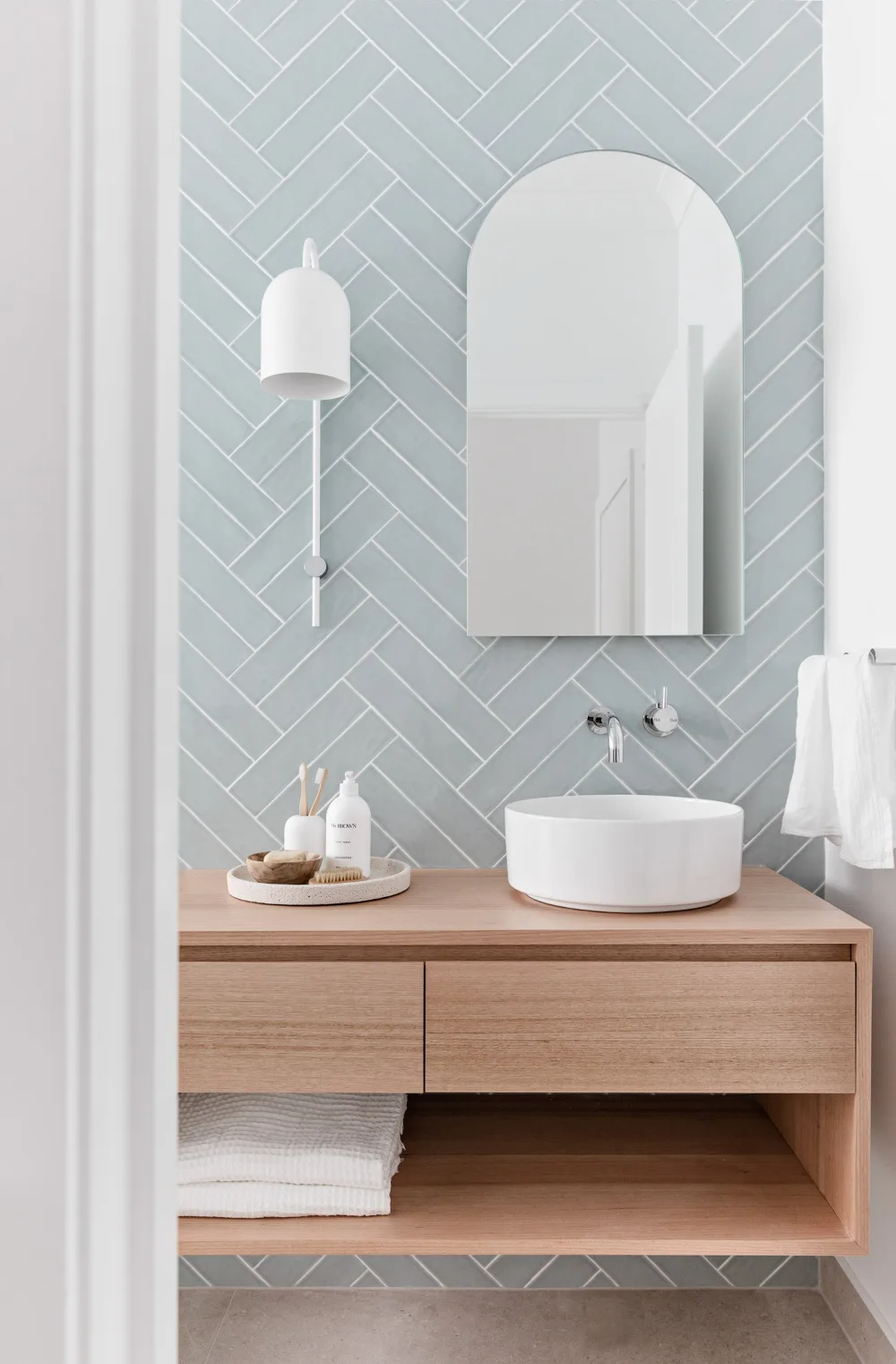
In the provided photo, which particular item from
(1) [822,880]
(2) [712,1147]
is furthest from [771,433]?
(2) [712,1147]

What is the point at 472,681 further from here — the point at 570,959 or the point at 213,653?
the point at 570,959

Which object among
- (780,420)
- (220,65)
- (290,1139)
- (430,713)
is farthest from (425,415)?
(290,1139)

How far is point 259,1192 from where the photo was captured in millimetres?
1382

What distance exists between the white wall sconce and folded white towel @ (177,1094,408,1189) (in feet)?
4.10

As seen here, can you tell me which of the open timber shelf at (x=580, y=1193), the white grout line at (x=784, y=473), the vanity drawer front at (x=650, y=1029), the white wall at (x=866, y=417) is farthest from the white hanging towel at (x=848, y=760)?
the open timber shelf at (x=580, y=1193)

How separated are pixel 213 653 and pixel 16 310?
150 cm

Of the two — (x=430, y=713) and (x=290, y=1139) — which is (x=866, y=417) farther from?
(x=290, y=1139)

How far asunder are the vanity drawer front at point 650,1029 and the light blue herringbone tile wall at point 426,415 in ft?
1.68

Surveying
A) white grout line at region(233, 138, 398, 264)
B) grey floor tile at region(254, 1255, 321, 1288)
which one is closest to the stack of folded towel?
grey floor tile at region(254, 1255, 321, 1288)

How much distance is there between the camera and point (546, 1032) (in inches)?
53.1

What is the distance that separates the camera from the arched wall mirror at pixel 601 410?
1856 mm

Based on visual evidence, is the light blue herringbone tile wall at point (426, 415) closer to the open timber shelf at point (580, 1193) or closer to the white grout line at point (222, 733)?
the white grout line at point (222, 733)

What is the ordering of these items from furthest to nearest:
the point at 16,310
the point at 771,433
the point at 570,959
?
the point at 771,433 < the point at 570,959 < the point at 16,310

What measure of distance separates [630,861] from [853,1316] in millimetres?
974
